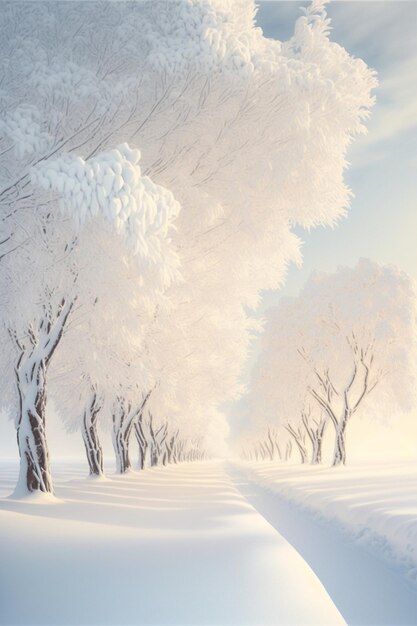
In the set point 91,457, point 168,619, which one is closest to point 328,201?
point 168,619

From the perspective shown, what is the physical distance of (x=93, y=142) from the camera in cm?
995

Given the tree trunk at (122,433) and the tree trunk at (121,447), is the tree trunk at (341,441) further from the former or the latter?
the tree trunk at (121,447)

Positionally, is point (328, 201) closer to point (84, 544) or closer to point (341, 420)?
point (84, 544)

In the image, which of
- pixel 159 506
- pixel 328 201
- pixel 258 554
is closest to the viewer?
pixel 258 554

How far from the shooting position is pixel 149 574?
6.43 m

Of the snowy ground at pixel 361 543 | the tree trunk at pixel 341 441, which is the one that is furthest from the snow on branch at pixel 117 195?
the tree trunk at pixel 341 441

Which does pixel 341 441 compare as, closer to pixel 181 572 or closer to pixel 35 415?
pixel 35 415

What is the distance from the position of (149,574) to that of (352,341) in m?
27.3

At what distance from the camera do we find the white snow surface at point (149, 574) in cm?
529

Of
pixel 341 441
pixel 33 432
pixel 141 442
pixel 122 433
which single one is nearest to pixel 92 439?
pixel 122 433

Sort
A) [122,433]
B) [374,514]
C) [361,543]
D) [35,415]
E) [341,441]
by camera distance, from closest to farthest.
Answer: [361,543] < [374,514] < [35,415] < [122,433] < [341,441]

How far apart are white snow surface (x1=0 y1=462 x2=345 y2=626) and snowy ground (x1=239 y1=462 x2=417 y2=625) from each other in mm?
665

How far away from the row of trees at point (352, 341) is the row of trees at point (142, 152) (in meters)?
17.8

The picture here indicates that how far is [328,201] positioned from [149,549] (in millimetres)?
8163
